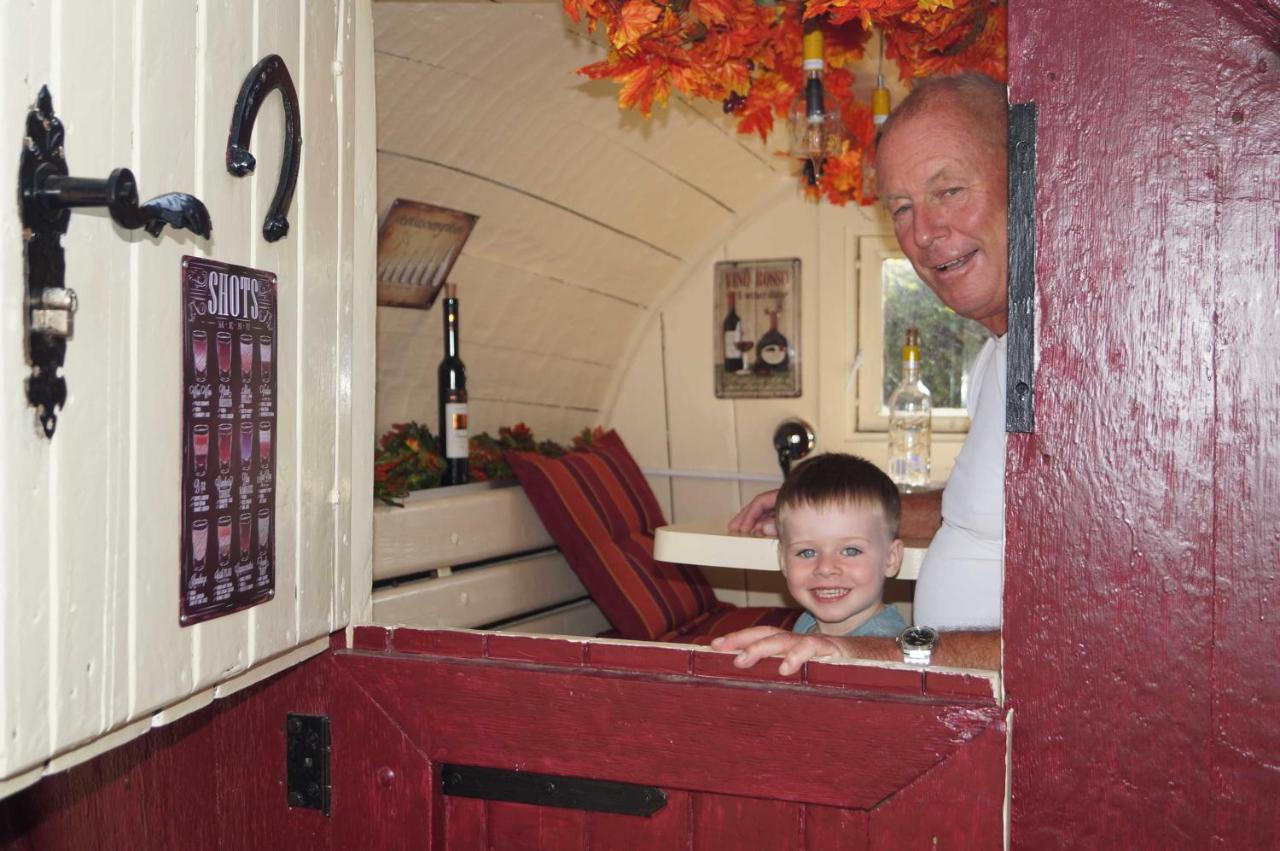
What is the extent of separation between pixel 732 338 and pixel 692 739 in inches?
117

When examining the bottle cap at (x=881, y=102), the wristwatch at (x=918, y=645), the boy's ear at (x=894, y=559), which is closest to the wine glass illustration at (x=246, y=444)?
the wristwatch at (x=918, y=645)

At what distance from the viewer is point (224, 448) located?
1306 millimetres

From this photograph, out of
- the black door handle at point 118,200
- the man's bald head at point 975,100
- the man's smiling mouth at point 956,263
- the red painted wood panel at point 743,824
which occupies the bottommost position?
the red painted wood panel at point 743,824

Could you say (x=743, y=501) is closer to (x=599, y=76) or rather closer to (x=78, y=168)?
(x=599, y=76)

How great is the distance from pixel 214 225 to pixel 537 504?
2.14 m

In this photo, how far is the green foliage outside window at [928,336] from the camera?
13.7 ft

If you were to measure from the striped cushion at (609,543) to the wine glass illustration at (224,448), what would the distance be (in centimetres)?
205

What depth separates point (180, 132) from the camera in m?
1.20

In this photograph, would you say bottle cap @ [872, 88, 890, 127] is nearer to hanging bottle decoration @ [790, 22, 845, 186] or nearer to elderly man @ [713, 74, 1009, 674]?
hanging bottle decoration @ [790, 22, 845, 186]

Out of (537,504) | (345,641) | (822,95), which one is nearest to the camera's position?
(345,641)

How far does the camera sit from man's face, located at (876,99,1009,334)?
1.85 meters

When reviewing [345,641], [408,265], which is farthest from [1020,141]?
[408,265]

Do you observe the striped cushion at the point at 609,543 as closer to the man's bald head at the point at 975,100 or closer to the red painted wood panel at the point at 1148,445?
the man's bald head at the point at 975,100

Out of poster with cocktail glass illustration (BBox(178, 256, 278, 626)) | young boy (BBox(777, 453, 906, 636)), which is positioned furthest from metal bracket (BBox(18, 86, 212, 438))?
young boy (BBox(777, 453, 906, 636))
